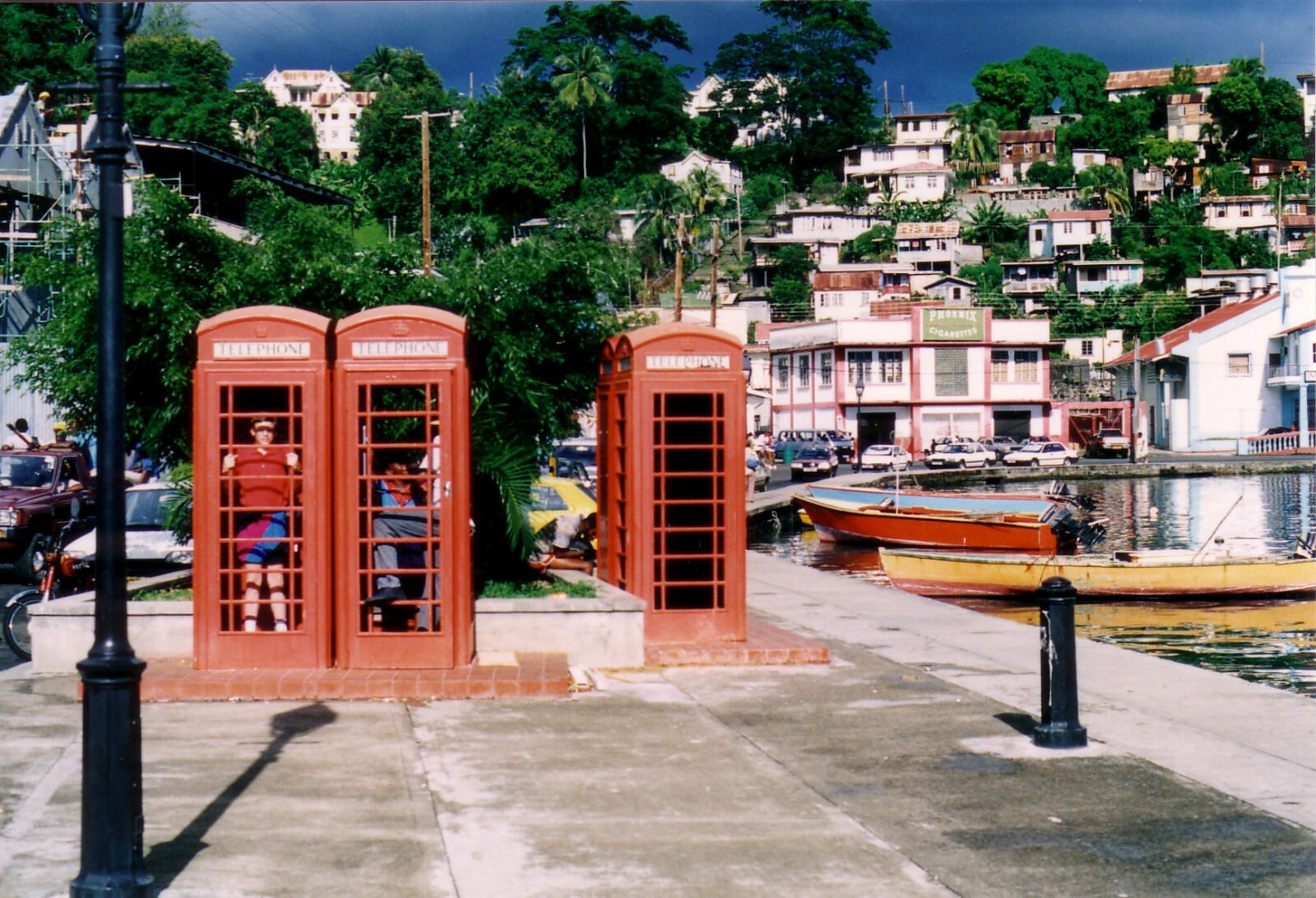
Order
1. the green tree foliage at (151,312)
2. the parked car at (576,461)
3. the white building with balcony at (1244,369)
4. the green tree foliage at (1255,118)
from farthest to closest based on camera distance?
1. the green tree foliage at (1255,118)
2. the white building with balcony at (1244,369)
3. the parked car at (576,461)
4. the green tree foliage at (151,312)

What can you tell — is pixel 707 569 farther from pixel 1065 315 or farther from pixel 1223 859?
pixel 1065 315

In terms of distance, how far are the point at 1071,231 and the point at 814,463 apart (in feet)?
191

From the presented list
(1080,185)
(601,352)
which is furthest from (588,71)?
(601,352)

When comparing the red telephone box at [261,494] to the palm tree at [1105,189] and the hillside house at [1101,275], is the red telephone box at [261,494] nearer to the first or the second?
the hillside house at [1101,275]

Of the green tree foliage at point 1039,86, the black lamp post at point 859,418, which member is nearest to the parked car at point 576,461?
the black lamp post at point 859,418

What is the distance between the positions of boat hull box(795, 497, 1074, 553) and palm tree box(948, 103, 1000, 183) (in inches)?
3887

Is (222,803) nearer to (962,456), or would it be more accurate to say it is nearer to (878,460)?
(878,460)

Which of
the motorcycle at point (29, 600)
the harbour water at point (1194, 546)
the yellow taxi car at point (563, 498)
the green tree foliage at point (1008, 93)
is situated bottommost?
the harbour water at point (1194, 546)

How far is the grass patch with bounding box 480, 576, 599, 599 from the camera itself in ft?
40.4

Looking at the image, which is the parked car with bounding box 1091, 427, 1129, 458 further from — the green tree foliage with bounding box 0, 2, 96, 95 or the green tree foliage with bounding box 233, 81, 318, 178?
the green tree foliage with bounding box 233, 81, 318, 178

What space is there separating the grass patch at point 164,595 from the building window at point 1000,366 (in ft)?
220

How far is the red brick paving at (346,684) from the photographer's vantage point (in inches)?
399

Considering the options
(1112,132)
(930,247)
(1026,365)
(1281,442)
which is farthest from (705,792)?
(1112,132)

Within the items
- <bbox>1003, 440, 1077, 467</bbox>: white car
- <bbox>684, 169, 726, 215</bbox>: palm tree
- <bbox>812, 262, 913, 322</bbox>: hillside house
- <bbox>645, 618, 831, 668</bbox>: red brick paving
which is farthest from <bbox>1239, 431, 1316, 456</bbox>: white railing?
<bbox>645, 618, 831, 668</bbox>: red brick paving
